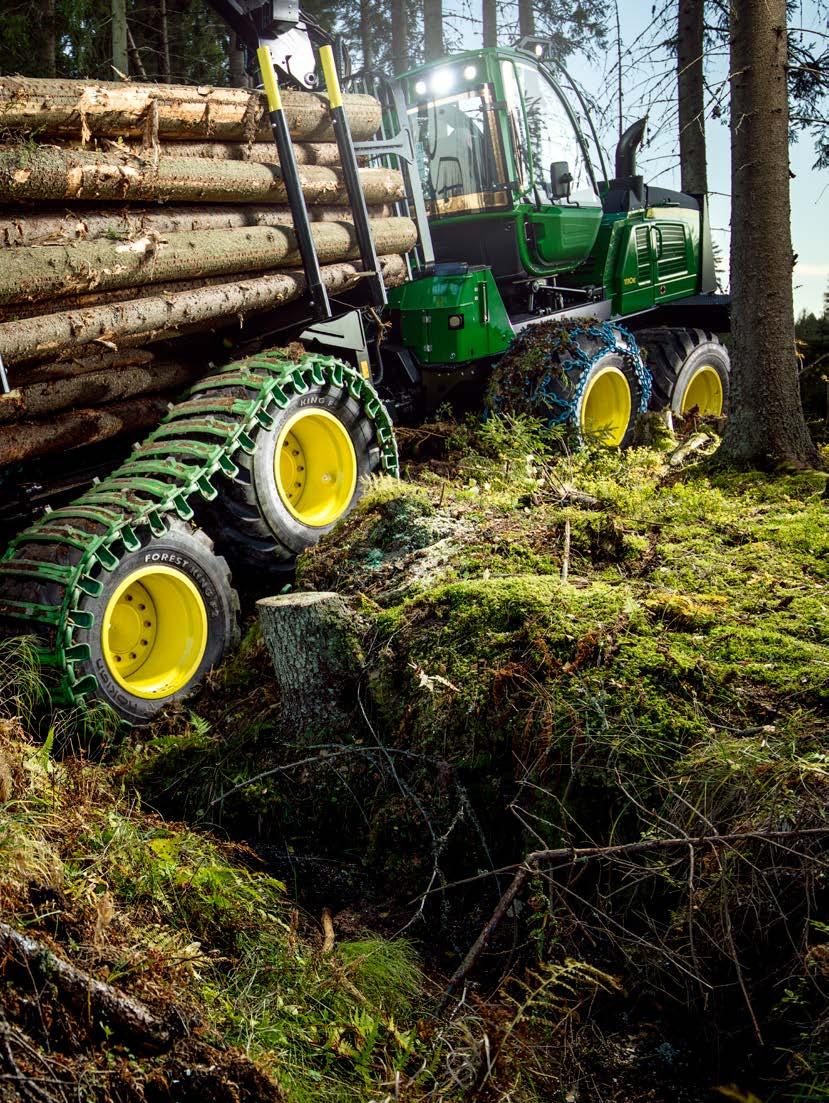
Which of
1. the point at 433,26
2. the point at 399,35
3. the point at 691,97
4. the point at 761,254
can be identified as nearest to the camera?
the point at 761,254

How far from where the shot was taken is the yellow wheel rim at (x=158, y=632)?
4973 millimetres

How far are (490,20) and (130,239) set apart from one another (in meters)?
21.4

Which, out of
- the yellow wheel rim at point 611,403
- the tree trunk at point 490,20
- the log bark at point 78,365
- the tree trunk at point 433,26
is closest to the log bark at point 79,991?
the log bark at point 78,365

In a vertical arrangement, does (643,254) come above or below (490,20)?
below

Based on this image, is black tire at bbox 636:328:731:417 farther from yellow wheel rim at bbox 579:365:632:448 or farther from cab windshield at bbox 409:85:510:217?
cab windshield at bbox 409:85:510:217

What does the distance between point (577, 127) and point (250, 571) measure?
5.57 meters

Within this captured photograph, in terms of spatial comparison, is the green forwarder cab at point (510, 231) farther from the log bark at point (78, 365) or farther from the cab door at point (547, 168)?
the log bark at point (78, 365)

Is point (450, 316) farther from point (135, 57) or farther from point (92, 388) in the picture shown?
point (135, 57)

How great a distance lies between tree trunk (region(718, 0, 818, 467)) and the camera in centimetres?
655

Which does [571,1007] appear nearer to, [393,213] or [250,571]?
[250,571]

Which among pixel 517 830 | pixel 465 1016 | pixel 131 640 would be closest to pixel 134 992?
pixel 465 1016

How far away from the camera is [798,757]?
9.27 feet

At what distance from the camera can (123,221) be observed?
533 cm

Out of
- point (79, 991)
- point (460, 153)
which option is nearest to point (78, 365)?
point (79, 991)
